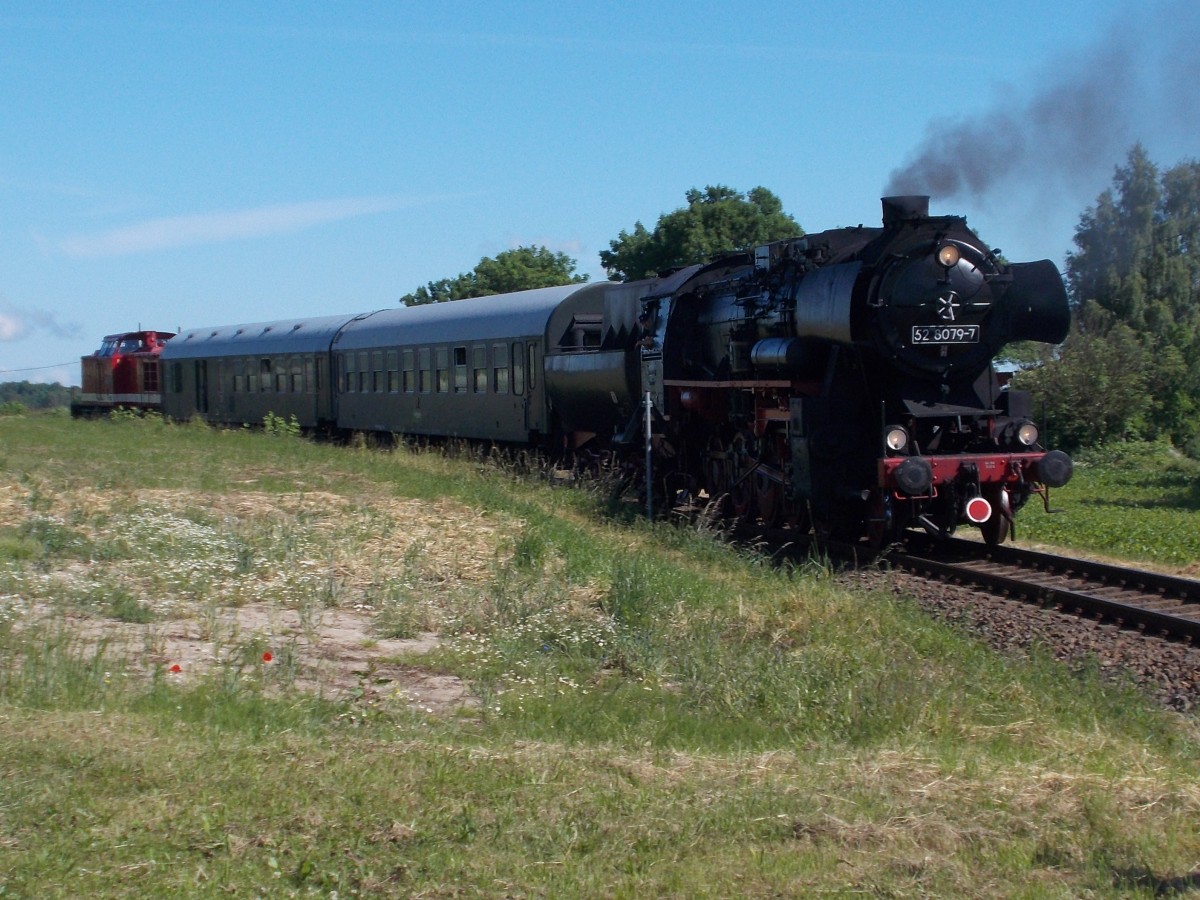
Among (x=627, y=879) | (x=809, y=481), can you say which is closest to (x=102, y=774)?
(x=627, y=879)

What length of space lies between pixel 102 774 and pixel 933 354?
9.67 meters

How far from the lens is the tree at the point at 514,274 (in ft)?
218

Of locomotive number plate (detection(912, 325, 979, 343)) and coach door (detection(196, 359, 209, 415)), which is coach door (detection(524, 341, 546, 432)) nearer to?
locomotive number plate (detection(912, 325, 979, 343))

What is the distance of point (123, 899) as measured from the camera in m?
4.24

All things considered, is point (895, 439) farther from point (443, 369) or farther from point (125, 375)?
point (125, 375)

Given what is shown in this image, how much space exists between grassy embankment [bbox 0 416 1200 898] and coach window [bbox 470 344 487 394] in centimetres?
1308

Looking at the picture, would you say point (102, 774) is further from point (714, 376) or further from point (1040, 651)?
point (714, 376)

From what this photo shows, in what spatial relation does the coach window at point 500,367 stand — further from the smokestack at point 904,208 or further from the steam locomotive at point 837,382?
the smokestack at point 904,208

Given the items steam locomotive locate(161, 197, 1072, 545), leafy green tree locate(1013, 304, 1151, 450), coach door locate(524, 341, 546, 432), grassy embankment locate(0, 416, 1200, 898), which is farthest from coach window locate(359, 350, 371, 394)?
grassy embankment locate(0, 416, 1200, 898)

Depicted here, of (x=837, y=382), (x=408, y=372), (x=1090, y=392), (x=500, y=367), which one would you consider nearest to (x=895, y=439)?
(x=837, y=382)

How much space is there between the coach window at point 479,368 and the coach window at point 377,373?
16.0ft

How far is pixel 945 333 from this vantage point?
1275 cm

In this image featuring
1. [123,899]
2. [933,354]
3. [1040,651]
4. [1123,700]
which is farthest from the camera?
[933,354]

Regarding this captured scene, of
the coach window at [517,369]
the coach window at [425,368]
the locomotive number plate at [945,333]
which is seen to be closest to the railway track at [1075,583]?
the locomotive number plate at [945,333]
